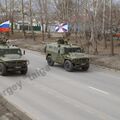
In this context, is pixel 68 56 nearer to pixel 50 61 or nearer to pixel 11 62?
pixel 50 61

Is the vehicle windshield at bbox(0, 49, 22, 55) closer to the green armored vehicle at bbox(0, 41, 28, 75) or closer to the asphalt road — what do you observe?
the green armored vehicle at bbox(0, 41, 28, 75)

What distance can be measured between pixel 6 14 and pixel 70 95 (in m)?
49.0

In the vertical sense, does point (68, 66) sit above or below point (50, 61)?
below

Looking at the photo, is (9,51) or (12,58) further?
(9,51)

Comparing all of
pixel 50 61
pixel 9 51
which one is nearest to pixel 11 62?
pixel 9 51

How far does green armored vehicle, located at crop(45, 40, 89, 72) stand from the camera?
22953mm

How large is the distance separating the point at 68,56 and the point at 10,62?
14.8ft

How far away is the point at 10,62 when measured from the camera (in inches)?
810

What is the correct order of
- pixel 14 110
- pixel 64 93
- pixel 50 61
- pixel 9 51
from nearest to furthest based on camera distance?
pixel 14 110
pixel 64 93
pixel 9 51
pixel 50 61

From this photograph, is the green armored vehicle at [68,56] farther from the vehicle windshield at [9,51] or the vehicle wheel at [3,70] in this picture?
the vehicle wheel at [3,70]

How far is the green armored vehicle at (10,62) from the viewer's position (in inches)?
810

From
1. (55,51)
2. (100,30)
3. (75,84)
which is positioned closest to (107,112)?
(75,84)

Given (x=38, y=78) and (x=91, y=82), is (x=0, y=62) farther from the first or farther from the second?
A: (x=91, y=82)

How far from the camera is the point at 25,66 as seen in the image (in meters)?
21.0
